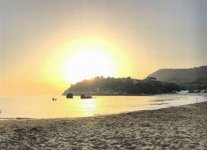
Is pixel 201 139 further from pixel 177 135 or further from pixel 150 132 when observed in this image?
pixel 150 132

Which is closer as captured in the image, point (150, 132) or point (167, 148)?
point (167, 148)

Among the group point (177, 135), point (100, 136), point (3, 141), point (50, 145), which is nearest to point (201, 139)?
point (177, 135)

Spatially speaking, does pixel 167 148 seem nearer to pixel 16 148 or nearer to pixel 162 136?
pixel 162 136

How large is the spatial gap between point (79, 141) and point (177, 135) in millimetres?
6075

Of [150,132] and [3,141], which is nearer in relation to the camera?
[3,141]

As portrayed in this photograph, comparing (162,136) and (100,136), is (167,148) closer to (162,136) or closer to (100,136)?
(162,136)

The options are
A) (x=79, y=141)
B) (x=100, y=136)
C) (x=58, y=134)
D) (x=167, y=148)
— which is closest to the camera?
(x=167, y=148)

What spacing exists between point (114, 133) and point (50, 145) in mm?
5875

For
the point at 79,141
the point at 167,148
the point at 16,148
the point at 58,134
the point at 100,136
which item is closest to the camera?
the point at 167,148

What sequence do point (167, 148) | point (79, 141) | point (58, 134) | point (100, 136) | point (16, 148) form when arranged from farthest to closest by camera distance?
point (58, 134)
point (100, 136)
point (79, 141)
point (16, 148)
point (167, 148)

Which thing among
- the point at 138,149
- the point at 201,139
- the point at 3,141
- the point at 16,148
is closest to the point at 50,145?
the point at 16,148

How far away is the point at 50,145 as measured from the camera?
22.8 metres

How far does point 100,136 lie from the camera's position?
25.9 m

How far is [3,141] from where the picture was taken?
964 inches
